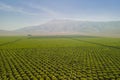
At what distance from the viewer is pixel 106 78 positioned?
16297 mm

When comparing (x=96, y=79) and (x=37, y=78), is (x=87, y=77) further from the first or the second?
(x=37, y=78)

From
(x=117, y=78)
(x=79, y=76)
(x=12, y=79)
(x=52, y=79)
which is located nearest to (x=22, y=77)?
(x=12, y=79)

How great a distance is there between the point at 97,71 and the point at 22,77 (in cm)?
983

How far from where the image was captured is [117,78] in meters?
16.2

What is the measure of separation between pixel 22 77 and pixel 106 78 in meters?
9.84

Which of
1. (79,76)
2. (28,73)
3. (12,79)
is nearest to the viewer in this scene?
(12,79)

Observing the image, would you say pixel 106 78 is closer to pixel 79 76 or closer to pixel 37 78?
pixel 79 76

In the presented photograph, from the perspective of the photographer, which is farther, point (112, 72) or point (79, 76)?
point (112, 72)

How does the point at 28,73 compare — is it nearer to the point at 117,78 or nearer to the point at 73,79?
the point at 73,79

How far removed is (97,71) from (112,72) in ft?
6.32

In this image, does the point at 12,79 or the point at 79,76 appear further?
the point at 79,76

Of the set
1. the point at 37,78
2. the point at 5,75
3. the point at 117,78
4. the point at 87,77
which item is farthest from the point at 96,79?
the point at 5,75

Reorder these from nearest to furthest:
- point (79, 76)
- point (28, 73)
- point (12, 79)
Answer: point (12, 79)
point (79, 76)
point (28, 73)

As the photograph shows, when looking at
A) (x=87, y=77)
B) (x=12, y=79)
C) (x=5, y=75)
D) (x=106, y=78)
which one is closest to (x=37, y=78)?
(x=12, y=79)
